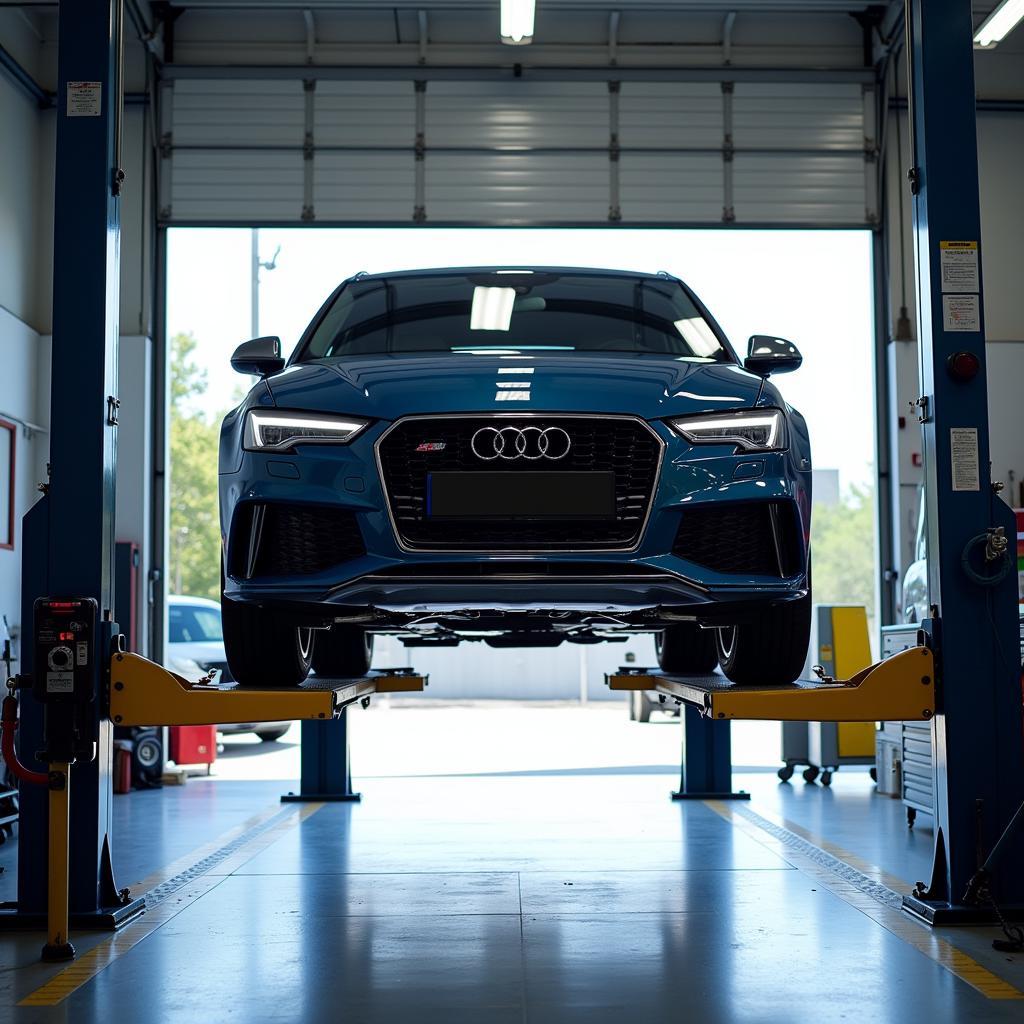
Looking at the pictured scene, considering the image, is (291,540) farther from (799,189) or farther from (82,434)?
(799,189)

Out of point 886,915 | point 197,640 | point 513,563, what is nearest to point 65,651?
point 513,563

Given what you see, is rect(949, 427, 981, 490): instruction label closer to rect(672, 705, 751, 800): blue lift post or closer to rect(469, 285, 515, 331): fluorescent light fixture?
rect(469, 285, 515, 331): fluorescent light fixture

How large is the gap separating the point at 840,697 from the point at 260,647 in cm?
190

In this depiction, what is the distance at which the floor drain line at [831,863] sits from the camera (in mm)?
5043

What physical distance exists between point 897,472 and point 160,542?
612cm

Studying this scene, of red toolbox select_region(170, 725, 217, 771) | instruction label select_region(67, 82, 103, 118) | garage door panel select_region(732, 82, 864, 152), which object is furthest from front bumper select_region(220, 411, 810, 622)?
garage door panel select_region(732, 82, 864, 152)

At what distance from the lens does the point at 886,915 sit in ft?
15.4

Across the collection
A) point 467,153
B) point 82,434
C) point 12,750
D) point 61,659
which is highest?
point 467,153

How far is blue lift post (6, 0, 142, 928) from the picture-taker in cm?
453

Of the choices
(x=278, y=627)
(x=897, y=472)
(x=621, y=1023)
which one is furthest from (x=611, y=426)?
(x=897, y=472)

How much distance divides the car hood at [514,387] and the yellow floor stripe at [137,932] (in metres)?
1.81

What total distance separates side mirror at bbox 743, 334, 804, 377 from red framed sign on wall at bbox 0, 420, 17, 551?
754cm

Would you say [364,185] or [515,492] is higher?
[364,185]

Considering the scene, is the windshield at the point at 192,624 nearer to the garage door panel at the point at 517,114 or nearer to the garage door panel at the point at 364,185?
the garage door panel at the point at 364,185
